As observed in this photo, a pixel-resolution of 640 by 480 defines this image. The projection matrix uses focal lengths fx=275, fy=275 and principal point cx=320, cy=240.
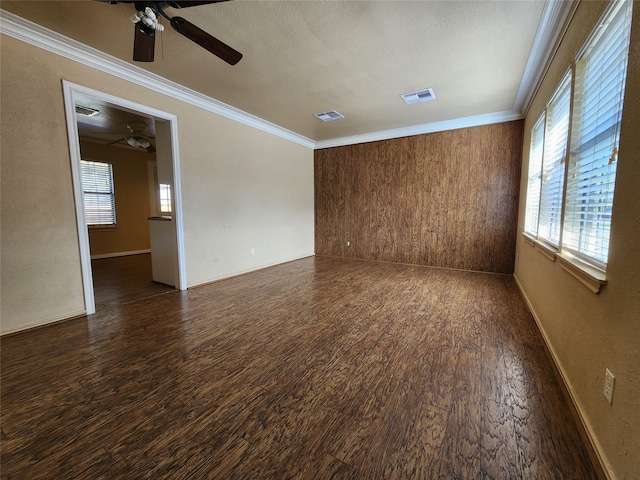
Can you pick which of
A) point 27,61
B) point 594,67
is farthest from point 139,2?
point 594,67

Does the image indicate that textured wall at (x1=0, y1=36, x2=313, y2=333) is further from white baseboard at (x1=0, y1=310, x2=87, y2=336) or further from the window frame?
the window frame

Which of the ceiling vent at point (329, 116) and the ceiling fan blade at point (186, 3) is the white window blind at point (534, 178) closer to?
the ceiling vent at point (329, 116)

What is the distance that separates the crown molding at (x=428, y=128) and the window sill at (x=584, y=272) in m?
3.46

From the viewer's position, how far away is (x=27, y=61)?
2.39 meters

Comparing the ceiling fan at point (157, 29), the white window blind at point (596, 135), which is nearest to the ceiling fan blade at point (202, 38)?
the ceiling fan at point (157, 29)

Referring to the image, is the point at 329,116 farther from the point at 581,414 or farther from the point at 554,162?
the point at 581,414

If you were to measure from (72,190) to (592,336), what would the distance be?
418cm

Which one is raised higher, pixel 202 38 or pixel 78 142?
pixel 202 38

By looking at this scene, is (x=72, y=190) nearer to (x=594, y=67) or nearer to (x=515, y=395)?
(x=515, y=395)

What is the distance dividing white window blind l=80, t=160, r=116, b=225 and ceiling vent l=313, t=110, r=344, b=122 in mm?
5116

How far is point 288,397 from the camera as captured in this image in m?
1.63

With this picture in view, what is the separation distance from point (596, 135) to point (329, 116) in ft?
11.8

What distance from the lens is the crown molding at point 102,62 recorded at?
2.29 m

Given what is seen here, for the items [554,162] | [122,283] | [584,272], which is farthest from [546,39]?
[122,283]
